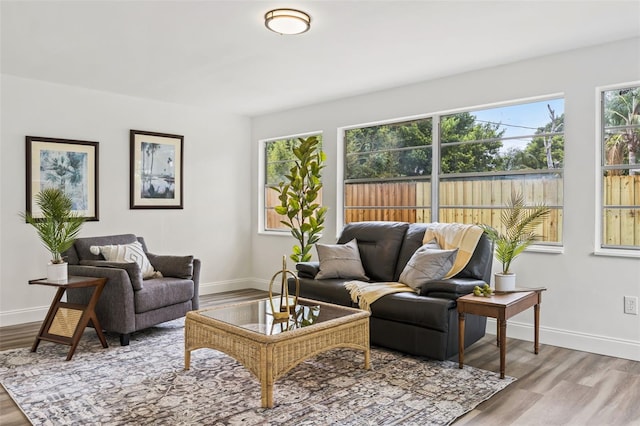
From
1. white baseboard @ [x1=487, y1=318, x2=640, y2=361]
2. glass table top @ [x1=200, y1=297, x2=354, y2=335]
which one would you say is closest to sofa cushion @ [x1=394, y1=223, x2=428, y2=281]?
white baseboard @ [x1=487, y1=318, x2=640, y2=361]

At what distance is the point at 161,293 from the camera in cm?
413

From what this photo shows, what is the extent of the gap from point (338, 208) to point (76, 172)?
2.89m

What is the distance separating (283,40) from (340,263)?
1978 millimetres

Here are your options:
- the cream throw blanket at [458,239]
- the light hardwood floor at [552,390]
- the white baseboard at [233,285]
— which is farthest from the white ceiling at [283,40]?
the white baseboard at [233,285]

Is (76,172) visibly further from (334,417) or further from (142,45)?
(334,417)

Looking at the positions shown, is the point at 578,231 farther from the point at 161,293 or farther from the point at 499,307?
the point at 161,293

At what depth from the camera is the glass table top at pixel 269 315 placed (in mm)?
2895

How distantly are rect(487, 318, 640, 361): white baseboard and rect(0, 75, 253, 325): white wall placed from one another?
367 cm

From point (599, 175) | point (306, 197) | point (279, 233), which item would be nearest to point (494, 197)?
point (599, 175)

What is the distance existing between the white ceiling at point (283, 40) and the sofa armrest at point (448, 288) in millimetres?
1834

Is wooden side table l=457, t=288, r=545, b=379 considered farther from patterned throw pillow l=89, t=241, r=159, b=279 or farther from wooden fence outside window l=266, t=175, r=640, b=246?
patterned throw pillow l=89, t=241, r=159, b=279

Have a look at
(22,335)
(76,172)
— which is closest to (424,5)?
(76,172)

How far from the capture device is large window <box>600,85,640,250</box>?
368cm

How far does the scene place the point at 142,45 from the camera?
3742mm
